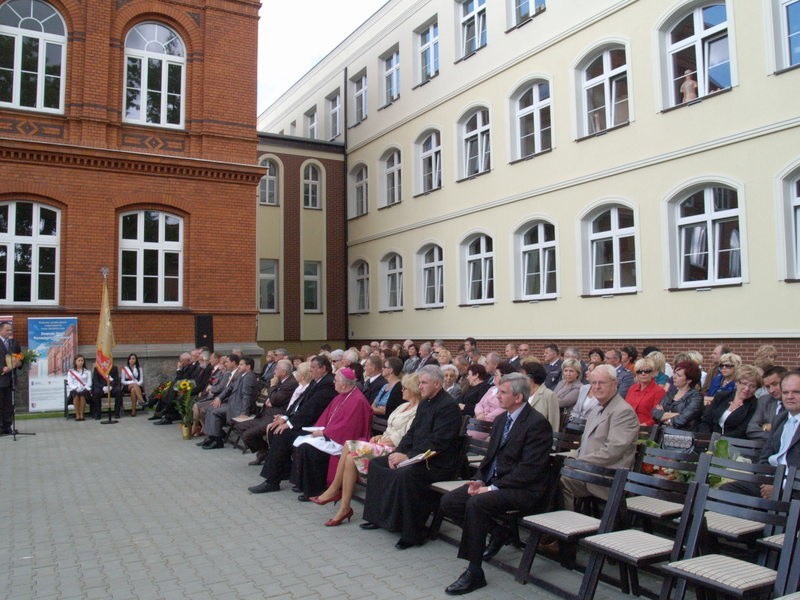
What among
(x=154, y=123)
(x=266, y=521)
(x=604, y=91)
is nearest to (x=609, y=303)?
(x=604, y=91)

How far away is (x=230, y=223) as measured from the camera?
17.9 metres

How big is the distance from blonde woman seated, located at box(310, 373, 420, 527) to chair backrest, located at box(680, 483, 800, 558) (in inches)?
124

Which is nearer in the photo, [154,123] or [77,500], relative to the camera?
[77,500]

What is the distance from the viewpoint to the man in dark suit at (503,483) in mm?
4855

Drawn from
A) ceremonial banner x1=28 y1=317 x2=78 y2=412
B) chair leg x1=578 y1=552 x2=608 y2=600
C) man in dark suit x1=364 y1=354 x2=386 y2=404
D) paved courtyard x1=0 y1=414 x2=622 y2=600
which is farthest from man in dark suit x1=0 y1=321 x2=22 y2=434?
chair leg x1=578 y1=552 x2=608 y2=600

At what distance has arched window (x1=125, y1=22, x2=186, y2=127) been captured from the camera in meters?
17.2

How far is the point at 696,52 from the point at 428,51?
10.4 metres

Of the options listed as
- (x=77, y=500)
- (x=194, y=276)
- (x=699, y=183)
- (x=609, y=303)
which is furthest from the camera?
(x=194, y=276)

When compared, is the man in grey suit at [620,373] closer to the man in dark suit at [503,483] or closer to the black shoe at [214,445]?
the man in dark suit at [503,483]

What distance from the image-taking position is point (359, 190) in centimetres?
2586

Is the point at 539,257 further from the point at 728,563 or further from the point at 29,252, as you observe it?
the point at 728,563

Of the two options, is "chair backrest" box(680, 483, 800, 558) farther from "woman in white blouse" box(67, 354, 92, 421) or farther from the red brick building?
the red brick building

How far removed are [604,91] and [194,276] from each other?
423 inches

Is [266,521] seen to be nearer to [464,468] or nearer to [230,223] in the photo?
[464,468]
